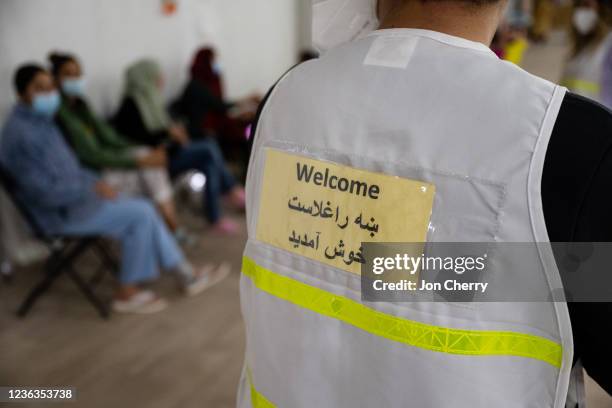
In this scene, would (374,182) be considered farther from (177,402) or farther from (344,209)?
(177,402)

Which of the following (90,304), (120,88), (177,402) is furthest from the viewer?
(120,88)

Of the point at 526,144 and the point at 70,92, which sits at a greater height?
the point at 526,144

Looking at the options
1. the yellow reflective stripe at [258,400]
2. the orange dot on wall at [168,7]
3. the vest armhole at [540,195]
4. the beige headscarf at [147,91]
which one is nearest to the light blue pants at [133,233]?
the beige headscarf at [147,91]

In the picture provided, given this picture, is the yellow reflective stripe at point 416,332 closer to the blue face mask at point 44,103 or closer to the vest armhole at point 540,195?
the vest armhole at point 540,195

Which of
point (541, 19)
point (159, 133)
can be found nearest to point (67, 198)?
point (159, 133)

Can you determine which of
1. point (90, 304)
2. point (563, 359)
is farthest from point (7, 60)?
point (563, 359)

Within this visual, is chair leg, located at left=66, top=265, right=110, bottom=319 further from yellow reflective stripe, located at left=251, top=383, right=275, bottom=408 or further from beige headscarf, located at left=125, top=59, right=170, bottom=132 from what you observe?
yellow reflective stripe, located at left=251, top=383, right=275, bottom=408

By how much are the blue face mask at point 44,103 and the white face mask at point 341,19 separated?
237 cm

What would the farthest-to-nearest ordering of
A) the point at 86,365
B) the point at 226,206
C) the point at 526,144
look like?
the point at 226,206
the point at 86,365
the point at 526,144

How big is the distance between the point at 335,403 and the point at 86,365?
218 centimetres

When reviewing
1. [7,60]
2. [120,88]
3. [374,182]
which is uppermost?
[374,182]

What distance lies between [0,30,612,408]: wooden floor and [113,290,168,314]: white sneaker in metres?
0.06

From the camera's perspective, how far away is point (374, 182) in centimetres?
74

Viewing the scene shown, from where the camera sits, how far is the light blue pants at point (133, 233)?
3.02m
